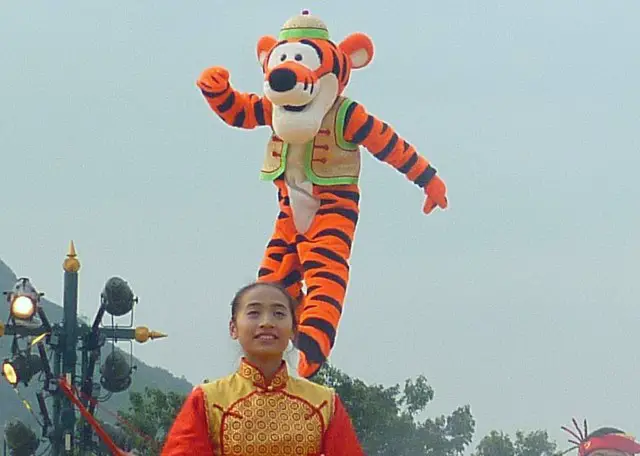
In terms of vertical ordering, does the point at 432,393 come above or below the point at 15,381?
above

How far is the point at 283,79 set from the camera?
978 centimetres

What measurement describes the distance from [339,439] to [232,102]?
6165 mm

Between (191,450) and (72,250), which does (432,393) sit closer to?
(72,250)

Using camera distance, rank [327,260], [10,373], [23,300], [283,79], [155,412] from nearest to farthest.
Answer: [23,300]
[10,373]
[283,79]
[327,260]
[155,412]

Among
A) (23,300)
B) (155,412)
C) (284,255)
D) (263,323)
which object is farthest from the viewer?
(155,412)

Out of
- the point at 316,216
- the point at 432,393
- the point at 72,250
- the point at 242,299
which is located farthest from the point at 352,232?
the point at 432,393

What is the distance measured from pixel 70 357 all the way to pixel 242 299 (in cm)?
492

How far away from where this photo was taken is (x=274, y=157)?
10.2 metres

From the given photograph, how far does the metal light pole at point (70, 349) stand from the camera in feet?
29.7

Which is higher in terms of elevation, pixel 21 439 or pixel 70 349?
pixel 70 349

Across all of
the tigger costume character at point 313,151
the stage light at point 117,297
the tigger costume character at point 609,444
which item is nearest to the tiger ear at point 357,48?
the tigger costume character at point 313,151

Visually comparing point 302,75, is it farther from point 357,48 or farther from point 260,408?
point 260,408

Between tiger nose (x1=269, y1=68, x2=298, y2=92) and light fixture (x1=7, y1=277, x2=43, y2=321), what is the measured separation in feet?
6.30

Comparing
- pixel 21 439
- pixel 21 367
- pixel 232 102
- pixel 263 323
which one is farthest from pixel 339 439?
pixel 232 102
